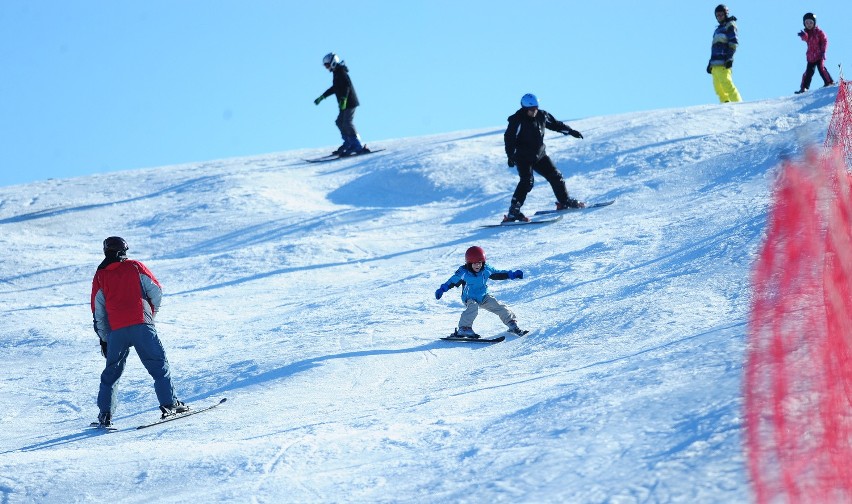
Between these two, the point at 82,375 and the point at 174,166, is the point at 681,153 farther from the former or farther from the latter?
the point at 174,166

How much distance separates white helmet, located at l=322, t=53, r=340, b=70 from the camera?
19750 mm

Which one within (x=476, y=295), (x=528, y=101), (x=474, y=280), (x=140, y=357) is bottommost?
(x=476, y=295)

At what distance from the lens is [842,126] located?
12852 mm

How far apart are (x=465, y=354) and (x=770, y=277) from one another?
239cm

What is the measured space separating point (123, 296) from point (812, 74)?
47.2 feet

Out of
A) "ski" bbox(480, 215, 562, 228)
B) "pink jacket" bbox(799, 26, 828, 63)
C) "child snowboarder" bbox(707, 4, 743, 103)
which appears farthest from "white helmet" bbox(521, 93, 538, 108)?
"pink jacket" bbox(799, 26, 828, 63)

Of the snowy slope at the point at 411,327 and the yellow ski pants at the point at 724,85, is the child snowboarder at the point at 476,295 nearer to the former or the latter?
the snowy slope at the point at 411,327

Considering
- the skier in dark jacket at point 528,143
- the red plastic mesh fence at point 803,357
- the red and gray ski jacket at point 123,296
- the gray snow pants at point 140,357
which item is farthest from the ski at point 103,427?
the skier in dark jacket at point 528,143

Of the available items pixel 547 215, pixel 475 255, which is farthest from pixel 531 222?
pixel 475 255

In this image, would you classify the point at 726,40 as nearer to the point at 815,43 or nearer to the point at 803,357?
the point at 815,43

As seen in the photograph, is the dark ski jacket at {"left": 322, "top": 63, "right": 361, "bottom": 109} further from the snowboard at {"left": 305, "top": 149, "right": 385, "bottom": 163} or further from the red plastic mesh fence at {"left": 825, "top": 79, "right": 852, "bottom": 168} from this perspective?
the red plastic mesh fence at {"left": 825, "top": 79, "right": 852, "bottom": 168}

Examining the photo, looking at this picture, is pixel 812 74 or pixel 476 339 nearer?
pixel 476 339

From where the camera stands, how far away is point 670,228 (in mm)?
11609

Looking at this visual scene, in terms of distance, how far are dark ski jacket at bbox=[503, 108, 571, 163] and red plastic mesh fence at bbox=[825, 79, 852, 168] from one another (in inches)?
121
